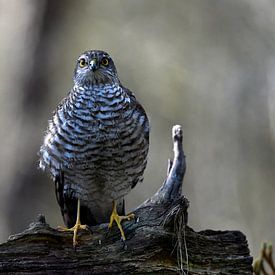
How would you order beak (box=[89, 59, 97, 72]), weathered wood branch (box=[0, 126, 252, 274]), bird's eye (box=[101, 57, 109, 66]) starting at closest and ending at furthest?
weathered wood branch (box=[0, 126, 252, 274]), beak (box=[89, 59, 97, 72]), bird's eye (box=[101, 57, 109, 66])

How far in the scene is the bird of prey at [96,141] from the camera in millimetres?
5762

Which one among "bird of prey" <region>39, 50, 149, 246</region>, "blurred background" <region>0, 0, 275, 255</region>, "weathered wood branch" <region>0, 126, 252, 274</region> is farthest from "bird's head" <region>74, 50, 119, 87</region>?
"blurred background" <region>0, 0, 275, 255</region>

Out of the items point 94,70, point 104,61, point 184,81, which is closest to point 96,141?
point 94,70

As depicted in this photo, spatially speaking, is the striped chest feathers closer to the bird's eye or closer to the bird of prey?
the bird of prey

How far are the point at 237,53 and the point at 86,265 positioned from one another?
7.10 meters

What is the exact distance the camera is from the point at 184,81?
12719mm

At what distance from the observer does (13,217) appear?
8156 mm

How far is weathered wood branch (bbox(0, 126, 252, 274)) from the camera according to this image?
515 centimetres

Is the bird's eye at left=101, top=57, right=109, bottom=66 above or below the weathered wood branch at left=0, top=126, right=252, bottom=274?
above

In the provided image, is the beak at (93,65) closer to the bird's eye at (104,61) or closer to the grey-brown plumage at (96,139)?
the grey-brown plumage at (96,139)

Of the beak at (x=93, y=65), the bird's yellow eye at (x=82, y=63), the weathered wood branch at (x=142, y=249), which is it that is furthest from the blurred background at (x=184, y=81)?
the weathered wood branch at (x=142, y=249)

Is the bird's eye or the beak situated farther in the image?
the bird's eye

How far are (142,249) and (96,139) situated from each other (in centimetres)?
95

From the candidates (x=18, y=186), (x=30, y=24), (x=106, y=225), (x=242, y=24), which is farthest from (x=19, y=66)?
(x=242, y=24)
